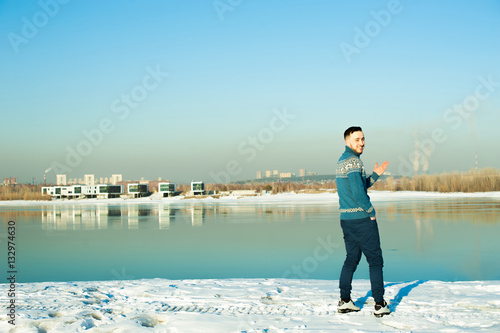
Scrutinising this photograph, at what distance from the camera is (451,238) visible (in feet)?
28.3

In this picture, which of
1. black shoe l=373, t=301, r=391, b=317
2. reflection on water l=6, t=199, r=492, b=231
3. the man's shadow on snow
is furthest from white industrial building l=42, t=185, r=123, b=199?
black shoe l=373, t=301, r=391, b=317

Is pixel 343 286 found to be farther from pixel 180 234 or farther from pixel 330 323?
pixel 180 234

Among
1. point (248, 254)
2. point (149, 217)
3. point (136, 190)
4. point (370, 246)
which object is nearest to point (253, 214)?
point (149, 217)

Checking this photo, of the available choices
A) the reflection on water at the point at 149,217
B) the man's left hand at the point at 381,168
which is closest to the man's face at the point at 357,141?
the man's left hand at the point at 381,168

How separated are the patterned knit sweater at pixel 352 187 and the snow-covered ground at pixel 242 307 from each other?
0.78 metres

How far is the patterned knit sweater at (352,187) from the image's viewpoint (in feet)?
10.8

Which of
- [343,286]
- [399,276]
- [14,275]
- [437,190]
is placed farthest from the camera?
[437,190]

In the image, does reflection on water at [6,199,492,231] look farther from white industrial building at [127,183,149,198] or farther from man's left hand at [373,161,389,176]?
white industrial building at [127,183,149,198]

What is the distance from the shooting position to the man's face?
3.46 metres

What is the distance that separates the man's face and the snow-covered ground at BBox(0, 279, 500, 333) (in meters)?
1.28

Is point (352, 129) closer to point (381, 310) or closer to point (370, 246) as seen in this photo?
point (370, 246)

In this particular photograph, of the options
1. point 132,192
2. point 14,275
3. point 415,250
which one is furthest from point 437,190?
point 14,275

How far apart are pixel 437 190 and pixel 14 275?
159 ft

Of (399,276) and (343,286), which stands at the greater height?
(343,286)
